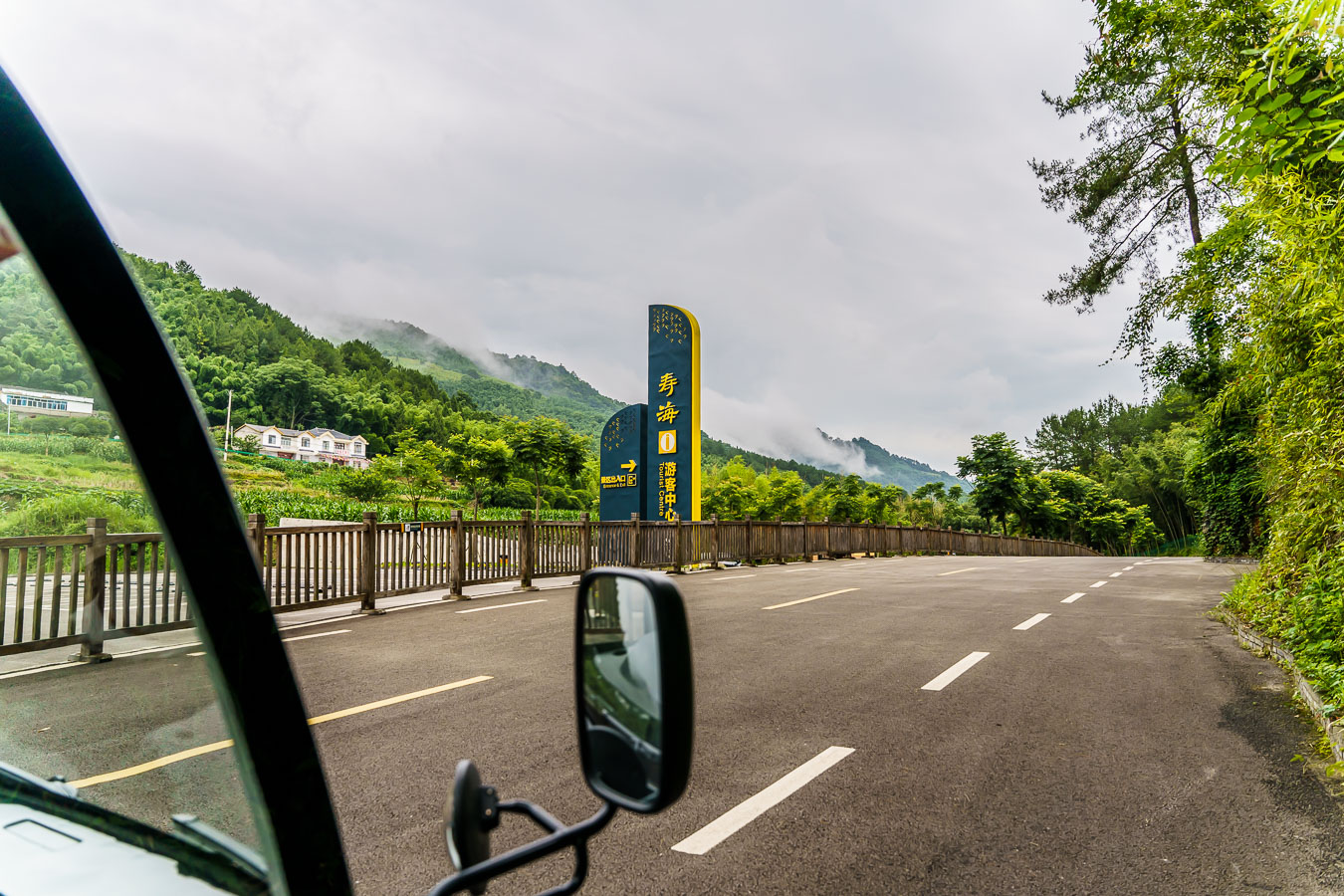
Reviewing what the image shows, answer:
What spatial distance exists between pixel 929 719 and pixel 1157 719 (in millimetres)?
1423

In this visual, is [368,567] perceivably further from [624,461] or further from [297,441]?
[624,461]

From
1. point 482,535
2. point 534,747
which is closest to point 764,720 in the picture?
point 534,747

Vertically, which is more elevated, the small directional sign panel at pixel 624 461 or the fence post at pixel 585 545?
the small directional sign panel at pixel 624 461

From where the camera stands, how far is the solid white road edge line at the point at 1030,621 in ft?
27.0

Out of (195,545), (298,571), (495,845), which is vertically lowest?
(495,845)

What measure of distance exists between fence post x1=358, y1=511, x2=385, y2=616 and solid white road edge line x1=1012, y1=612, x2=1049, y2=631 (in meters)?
7.77

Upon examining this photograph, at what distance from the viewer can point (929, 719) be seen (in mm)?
4730

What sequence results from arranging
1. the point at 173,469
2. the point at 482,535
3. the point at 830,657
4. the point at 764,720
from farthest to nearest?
the point at 482,535
the point at 830,657
the point at 764,720
the point at 173,469

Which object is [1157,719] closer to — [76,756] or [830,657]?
[830,657]

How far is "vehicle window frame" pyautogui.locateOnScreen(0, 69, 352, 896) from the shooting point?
842 millimetres

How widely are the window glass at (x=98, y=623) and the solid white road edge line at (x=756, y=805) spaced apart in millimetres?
2411

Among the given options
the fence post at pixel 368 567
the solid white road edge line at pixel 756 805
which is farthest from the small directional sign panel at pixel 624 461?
the solid white road edge line at pixel 756 805

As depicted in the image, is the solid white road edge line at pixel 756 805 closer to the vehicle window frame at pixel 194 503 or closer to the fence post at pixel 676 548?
the vehicle window frame at pixel 194 503

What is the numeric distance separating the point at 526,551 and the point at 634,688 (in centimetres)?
1240
